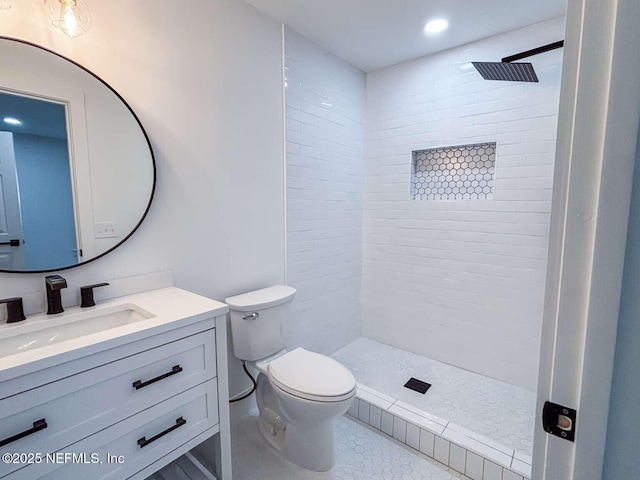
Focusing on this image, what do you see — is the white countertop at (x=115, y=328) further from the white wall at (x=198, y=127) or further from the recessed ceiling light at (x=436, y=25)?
the recessed ceiling light at (x=436, y=25)

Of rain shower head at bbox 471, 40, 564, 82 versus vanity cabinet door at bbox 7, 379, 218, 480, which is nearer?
vanity cabinet door at bbox 7, 379, 218, 480

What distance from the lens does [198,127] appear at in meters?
1.64

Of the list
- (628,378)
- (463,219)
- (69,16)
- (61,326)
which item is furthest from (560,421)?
(463,219)

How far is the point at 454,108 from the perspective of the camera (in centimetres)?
233

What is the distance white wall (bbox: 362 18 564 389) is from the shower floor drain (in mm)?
374

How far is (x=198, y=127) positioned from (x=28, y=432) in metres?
1.36

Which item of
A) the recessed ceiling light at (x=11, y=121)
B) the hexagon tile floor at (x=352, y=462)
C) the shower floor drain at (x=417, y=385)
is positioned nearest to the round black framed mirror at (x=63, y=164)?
the recessed ceiling light at (x=11, y=121)

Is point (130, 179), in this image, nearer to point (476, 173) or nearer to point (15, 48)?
point (15, 48)

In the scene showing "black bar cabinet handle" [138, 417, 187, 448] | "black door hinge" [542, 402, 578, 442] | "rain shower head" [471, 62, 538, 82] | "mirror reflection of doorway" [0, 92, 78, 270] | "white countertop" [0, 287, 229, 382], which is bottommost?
"black bar cabinet handle" [138, 417, 187, 448]

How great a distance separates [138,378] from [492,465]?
63.4 inches

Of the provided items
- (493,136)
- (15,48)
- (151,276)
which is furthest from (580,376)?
(493,136)

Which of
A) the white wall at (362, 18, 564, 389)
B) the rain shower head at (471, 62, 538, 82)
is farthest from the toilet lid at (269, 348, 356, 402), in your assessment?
the rain shower head at (471, 62, 538, 82)

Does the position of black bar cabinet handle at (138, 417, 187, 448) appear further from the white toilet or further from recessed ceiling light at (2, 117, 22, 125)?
recessed ceiling light at (2, 117, 22, 125)

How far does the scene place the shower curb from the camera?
4.91 ft
